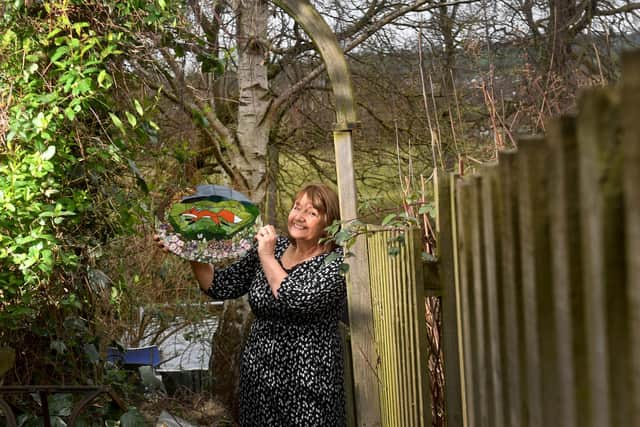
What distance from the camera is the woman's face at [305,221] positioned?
128 inches

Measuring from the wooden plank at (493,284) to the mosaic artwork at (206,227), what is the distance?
80.5 inches

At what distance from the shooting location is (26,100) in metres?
2.76

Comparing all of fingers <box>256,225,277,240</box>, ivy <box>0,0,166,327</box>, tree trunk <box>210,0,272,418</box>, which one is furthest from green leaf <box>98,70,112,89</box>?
tree trunk <box>210,0,272,418</box>

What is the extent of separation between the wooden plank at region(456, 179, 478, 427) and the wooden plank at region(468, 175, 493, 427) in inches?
1.0

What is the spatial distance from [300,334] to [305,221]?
483 mm

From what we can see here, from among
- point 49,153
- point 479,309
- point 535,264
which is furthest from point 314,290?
point 535,264

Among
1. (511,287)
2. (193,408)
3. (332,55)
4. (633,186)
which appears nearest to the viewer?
(633,186)

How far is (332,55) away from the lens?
135 inches

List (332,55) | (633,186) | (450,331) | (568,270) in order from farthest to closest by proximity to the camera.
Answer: (332,55)
(450,331)
(568,270)
(633,186)

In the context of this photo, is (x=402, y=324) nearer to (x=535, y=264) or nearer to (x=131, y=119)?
(x=131, y=119)

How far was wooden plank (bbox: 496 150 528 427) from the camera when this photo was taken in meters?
1.01

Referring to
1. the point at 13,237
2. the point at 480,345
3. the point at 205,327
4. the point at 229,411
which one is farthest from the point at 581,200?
the point at 205,327

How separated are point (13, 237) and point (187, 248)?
739 millimetres

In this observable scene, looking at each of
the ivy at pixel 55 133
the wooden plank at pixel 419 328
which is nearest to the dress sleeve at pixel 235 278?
the ivy at pixel 55 133
